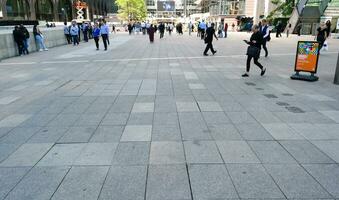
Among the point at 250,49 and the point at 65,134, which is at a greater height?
the point at 250,49

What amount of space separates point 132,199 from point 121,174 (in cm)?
58

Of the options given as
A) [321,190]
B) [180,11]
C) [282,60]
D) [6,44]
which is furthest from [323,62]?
[180,11]

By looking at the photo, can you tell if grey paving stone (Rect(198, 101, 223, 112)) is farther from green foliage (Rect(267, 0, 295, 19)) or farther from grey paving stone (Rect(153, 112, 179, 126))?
green foliage (Rect(267, 0, 295, 19))

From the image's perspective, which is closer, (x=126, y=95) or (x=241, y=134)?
(x=241, y=134)

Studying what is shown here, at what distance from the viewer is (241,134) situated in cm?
504

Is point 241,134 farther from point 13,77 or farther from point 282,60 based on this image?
point 282,60

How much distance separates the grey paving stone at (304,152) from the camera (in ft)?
13.5

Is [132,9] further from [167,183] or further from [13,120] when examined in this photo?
[167,183]

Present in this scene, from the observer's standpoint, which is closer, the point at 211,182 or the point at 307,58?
the point at 211,182

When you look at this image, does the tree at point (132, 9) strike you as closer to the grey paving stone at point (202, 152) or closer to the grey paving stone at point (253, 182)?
the grey paving stone at point (202, 152)

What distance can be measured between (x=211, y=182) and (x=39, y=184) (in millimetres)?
2058

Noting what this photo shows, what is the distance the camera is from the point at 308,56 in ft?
31.0

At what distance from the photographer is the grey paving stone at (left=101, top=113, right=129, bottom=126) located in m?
5.66

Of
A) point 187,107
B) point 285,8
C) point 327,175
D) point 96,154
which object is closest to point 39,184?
point 96,154
